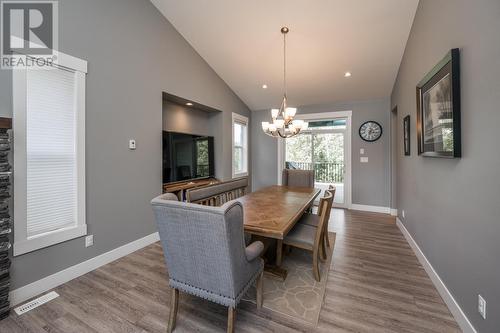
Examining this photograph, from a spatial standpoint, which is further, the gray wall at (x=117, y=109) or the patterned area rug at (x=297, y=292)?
the gray wall at (x=117, y=109)

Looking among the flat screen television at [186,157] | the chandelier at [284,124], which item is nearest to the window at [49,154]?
the flat screen television at [186,157]

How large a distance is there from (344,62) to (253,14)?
5.79 ft

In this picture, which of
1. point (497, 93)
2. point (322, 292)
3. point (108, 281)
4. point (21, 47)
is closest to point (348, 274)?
point (322, 292)

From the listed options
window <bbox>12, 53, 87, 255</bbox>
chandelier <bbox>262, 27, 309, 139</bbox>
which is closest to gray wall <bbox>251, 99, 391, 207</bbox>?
chandelier <bbox>262, 27, 309, 139</bbox>

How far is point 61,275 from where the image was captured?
84.7 inches

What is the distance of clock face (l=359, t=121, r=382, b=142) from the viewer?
475 centimetres

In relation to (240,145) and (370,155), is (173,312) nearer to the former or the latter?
(240,145)

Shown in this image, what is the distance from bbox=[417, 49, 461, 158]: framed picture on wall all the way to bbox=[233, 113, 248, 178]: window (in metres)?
3.61

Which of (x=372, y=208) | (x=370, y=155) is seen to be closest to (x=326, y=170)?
(x=370, y=155)

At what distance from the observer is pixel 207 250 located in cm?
130

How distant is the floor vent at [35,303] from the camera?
70.3 inches

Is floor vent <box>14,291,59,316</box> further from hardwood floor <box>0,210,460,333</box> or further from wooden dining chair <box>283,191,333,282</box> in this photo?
wooden dining chair <box>283,191,333,282</box>

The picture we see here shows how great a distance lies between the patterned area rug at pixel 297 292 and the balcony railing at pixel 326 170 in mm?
3255

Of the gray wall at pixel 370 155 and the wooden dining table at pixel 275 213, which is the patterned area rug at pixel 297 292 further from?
the gray wall at pixel 370 155
